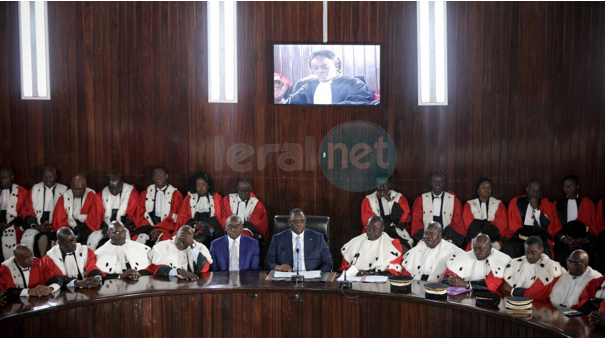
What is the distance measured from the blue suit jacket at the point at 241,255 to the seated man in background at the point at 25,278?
1.46 metres

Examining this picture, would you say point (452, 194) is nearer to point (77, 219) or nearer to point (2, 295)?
point (77, 219)

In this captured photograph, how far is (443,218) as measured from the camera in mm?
7656

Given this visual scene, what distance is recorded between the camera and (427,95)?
8.00 meters

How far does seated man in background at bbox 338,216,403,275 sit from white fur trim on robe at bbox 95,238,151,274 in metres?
1.76

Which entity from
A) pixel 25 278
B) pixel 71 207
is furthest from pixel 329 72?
pixel 25 278

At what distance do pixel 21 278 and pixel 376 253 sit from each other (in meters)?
3.01

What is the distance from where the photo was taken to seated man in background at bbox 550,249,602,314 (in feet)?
16.0

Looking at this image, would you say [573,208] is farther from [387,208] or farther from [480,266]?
[480,266]

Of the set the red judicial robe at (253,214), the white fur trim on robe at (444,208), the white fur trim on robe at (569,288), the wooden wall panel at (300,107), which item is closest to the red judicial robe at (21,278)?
the red judicial robe at (253,214)

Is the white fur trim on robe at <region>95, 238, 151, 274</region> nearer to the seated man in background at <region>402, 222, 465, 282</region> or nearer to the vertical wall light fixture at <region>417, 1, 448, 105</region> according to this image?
the seated man in background at <region>402, 222, 465, 282</region>

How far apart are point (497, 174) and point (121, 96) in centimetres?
448

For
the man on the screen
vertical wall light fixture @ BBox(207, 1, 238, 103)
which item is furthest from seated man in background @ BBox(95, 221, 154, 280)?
the man on the screen

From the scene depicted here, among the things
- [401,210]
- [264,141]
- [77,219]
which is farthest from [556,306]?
[77,219]

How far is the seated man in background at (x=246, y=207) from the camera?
7.73 meters
